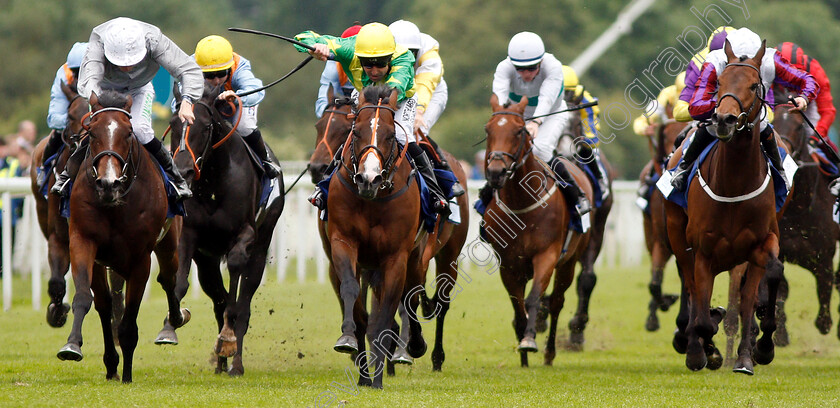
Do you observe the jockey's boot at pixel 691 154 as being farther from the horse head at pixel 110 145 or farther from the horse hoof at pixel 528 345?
the horse head at pixel 110 145

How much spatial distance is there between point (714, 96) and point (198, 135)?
3567 mm

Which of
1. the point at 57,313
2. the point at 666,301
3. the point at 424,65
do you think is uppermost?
the point at 424,65

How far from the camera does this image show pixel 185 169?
328 inches

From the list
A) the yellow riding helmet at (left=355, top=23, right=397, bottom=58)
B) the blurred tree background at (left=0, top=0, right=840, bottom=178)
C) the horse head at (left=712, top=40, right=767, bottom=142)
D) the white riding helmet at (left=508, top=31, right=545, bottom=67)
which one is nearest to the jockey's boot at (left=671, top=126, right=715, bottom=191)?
the horse head at (left=712, top=40, right=767, bottom=142)

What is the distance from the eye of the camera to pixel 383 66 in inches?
313

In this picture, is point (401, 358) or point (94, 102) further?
point (401, 358)

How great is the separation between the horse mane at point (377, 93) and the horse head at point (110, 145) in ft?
4.72

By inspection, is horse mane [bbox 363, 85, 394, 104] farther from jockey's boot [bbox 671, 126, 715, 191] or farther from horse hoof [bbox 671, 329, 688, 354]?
horse hoof [bbox 671, 329, 688, 354]

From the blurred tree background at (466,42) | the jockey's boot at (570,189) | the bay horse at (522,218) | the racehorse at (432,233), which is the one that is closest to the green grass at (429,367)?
the racehorse at (432,233)

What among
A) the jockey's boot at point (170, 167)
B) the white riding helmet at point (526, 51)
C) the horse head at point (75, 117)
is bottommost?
the jockey's boot at point (170, 167)

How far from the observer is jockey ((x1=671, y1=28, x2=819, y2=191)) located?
322 inches

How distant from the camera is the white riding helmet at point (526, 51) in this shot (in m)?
10.1

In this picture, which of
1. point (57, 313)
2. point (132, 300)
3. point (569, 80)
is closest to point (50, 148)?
point (57, 313)

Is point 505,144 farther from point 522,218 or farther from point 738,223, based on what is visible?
point 738,223
